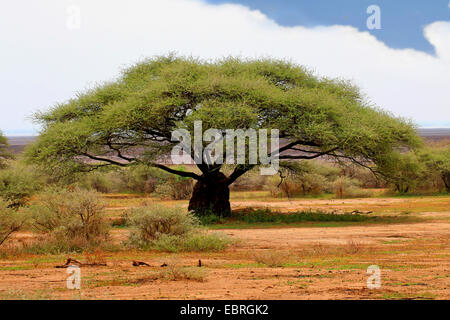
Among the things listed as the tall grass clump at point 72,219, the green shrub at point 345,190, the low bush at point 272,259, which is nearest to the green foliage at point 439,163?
the green shrub at point 345,190

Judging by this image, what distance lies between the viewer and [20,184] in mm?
27875

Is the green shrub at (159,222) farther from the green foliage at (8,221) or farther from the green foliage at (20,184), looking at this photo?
the green foliage at (20,184)

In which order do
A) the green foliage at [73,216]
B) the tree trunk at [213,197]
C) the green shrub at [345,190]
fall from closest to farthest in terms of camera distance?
the green foliage at [73,216] → the tree trunk at [213,197] → the green shrub at [345,190]

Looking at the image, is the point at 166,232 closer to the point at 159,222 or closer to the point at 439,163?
the point at 159,222

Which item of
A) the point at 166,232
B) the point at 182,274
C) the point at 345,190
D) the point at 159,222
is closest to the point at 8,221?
the point at 159,222

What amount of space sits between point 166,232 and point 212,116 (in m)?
7.19

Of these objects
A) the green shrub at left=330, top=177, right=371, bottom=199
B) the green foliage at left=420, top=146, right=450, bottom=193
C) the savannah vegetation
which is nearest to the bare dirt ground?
the savannah vegetation

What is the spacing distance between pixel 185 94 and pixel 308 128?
5099mm

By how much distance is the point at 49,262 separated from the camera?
12172 mm

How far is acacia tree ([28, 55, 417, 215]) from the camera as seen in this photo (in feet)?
69.5

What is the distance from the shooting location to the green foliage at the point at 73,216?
46.4 feet
